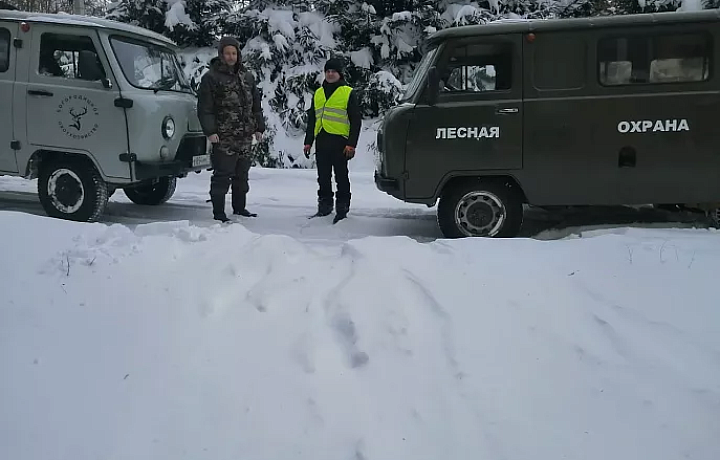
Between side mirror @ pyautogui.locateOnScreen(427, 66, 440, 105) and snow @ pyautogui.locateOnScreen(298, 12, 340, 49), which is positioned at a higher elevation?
snow @ pyautogui.locateOnScreen(298, 12, 340, 49)

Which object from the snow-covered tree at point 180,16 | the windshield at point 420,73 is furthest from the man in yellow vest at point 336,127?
the snow-covered tree at point 180,16

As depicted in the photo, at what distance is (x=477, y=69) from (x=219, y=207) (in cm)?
324

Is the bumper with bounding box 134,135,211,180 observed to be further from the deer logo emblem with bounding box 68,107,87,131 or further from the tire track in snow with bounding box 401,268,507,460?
the tire track in snow with bounding box 401,268,507,460

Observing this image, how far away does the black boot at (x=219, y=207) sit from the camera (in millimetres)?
6840

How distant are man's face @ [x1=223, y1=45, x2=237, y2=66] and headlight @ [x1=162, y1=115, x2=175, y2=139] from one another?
3.06ft

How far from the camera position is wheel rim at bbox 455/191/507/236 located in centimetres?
621

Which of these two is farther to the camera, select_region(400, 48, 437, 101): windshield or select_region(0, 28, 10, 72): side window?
select_region(0, 28, 10, 72): side window

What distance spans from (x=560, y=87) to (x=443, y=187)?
151 cm

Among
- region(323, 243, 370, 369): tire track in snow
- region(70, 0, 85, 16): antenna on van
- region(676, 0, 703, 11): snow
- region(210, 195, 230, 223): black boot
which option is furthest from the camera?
region(70, 0, 85, 16): antenna on van

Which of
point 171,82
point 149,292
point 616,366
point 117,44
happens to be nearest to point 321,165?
point 171,82

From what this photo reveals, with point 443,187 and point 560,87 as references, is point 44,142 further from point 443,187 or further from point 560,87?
point 560,87

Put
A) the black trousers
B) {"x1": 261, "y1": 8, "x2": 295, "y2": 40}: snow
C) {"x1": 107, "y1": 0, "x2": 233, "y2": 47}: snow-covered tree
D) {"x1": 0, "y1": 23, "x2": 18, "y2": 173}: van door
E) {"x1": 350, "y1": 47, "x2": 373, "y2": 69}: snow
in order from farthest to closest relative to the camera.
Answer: {"x1": 350, "y1": 47, "x2": 373, "y2": 69}: snow, {"x1": 261, "y1": 8, "x2": 295, "y2": 40}: snow, {"x1": 107, "y1": 0, "x2": 233, "y2": 47}: snow-covered tree, the black trousers, {"x1": 0, "y1": 23, "x2": 18, "y2": 173}: van door

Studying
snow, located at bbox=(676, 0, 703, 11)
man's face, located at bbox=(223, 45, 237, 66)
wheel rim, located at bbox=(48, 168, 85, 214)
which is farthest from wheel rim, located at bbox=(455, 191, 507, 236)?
snow, located at bbox=(676, 0, 703, 11)

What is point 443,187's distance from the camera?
20.5 ft
